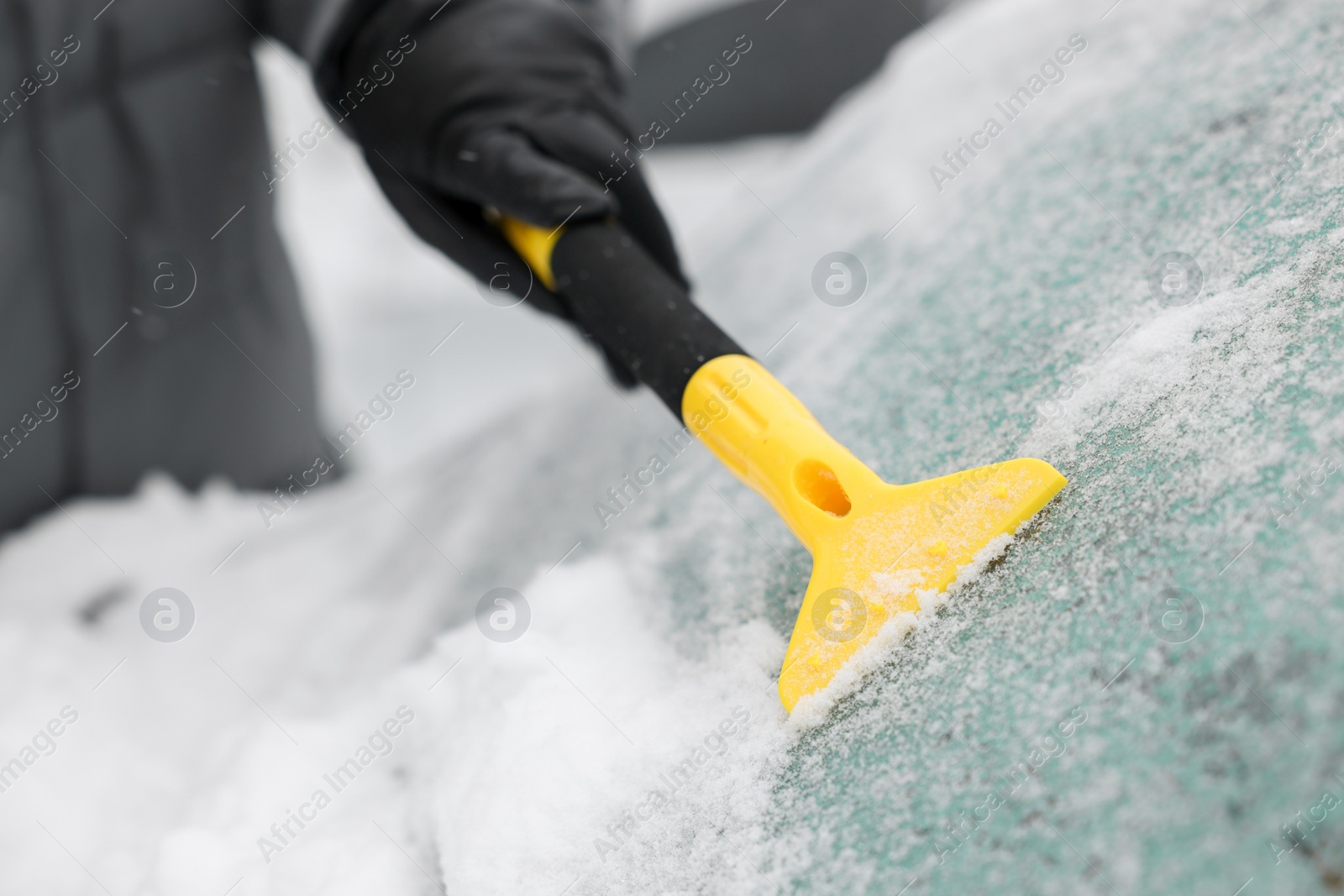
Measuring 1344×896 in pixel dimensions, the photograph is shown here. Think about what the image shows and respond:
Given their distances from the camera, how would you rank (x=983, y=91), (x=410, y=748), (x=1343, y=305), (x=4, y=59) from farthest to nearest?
(x=983, y=91) → (x=4, y=59) → (x=410, y=748) → (x=1343, y=305)

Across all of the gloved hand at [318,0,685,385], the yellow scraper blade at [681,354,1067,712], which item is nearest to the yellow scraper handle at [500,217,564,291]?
the gloved hand at [318,0,685,385]

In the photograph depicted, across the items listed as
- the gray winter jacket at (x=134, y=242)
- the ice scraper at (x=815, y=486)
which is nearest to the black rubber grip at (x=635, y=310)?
the ice scraper at (x=815, y=486)

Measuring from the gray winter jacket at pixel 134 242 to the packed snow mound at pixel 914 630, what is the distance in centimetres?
8

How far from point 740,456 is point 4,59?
845 mm

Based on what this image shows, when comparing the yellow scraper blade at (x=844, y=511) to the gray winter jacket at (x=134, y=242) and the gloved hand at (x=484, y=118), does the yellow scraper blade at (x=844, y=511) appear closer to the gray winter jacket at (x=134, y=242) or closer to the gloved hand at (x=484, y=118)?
the gloved hand at (x=484, y=118)

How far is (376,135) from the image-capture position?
2.91 feet

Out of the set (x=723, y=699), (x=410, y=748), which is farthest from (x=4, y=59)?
(x=723, y=699)

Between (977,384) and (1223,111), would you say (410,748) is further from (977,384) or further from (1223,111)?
(1223,111)

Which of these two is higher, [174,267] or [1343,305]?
[174,267]

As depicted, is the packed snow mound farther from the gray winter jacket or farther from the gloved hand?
the gloved hand

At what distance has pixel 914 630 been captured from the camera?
1.62 feet

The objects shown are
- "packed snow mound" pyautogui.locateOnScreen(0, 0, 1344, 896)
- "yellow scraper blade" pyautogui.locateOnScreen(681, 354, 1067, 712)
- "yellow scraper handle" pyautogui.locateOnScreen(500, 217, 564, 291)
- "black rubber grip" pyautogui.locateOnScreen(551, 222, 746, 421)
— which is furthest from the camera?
"yellow scraper handle" pyautogui.locateOnScreen(500, 217, 564, 291)

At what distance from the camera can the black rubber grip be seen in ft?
1.96

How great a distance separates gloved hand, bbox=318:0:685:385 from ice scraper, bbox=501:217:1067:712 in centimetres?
16
